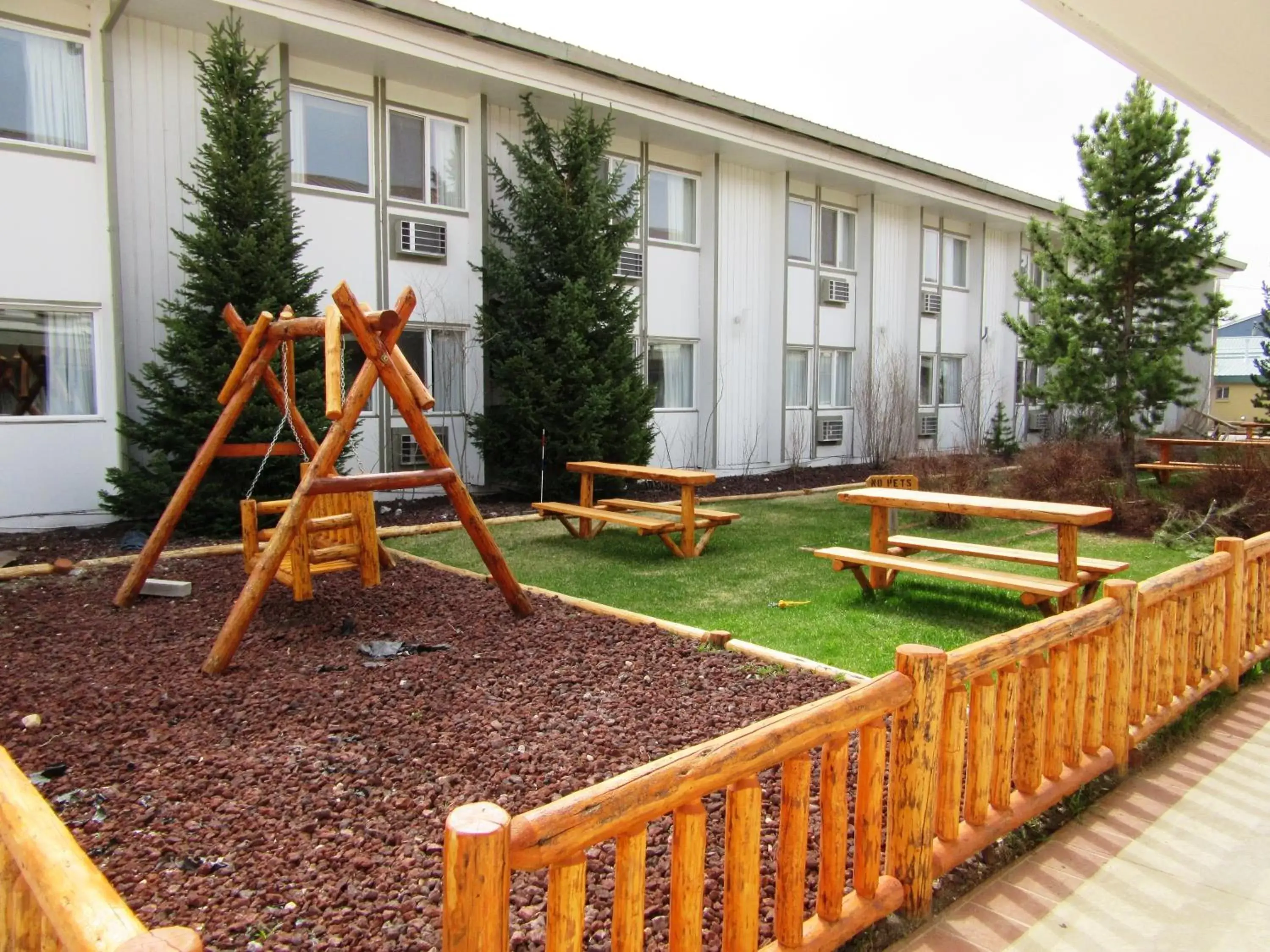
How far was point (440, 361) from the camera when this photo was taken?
42.2 ft

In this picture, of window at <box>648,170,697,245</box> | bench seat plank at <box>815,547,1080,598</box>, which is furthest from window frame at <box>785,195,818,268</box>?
bench seat plank at <box>815,547,1080,598</box>

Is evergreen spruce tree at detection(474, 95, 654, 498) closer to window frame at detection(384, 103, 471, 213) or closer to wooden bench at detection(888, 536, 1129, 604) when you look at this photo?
window frame at detection(384, 103, 471, 213)

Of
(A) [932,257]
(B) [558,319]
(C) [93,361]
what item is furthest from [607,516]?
(A) [932,257]

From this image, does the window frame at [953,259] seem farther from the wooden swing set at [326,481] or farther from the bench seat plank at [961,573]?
the wooden swing set at [326,481]

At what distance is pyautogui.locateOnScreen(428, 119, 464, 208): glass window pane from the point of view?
506 inches

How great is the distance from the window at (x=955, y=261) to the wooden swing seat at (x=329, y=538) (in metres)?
18.6

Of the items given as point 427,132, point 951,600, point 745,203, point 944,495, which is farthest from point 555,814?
point 745,203

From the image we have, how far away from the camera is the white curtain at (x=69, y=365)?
32.2ft

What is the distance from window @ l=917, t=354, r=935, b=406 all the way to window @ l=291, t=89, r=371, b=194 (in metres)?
14.3

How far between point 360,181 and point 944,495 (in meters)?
9.14

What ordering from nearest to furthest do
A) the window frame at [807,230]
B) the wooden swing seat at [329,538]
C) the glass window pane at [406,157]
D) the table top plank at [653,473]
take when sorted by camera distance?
the wooden swing seat at [329,538] → the table top plank at [653,473] → the glass window pane at [406,157] → the window frame at [807,230]

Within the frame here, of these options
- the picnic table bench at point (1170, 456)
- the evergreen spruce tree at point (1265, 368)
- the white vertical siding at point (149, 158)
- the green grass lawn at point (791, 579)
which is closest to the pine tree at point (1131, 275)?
the picnic table bench at point (1170, 456)

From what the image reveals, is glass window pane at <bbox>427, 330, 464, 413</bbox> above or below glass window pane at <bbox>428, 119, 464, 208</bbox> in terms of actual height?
below

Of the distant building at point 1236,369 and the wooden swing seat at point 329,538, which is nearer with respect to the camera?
the wooden swing seat at point 329,538
